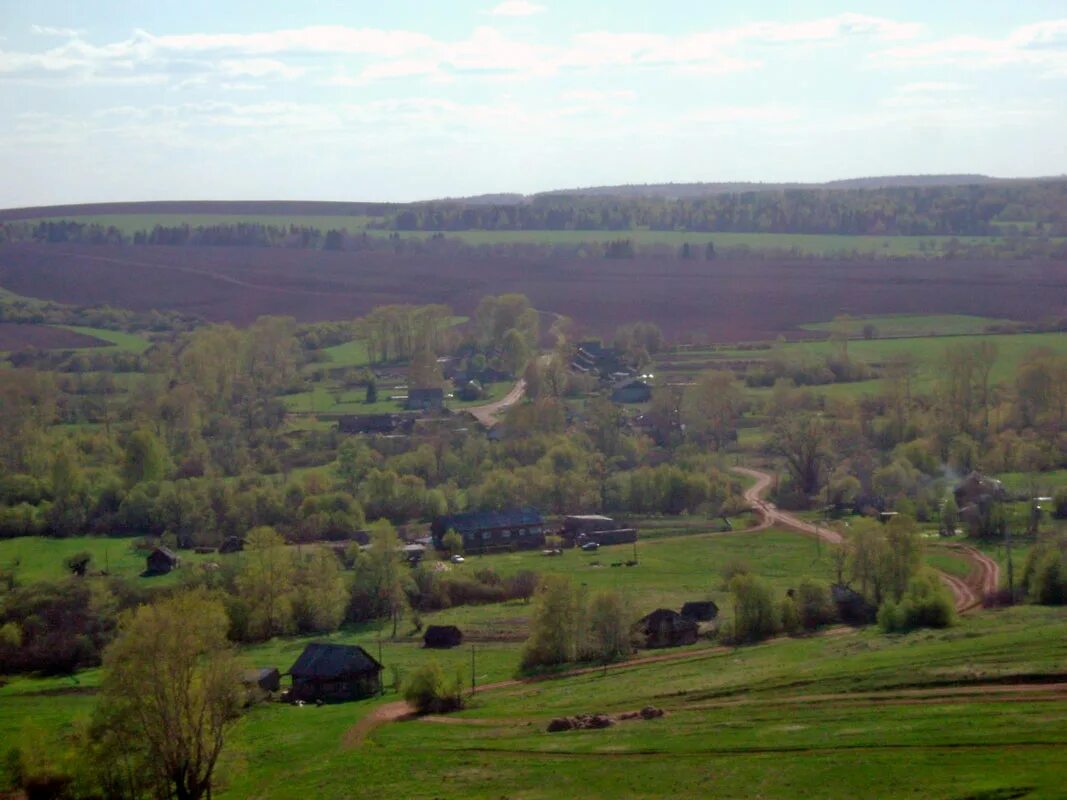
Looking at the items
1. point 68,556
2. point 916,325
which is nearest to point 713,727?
point 68,556

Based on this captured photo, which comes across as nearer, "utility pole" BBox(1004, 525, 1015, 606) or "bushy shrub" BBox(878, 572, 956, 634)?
"bushy shrub" BBox(878, 572, 956, 634)

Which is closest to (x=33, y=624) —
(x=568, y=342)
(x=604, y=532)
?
(x=604, y=532)

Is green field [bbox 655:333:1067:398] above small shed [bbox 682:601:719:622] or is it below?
above

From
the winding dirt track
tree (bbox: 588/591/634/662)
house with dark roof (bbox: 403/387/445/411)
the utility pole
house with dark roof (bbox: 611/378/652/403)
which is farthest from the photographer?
house with dark roof (bbox: 611/378/652/403)

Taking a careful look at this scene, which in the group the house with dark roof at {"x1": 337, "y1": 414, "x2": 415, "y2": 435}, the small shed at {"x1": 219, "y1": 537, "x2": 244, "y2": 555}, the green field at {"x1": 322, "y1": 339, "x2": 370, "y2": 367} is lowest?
the small shed at {"x1": 219, "y1": 537, "x2": 244, "y2": 555}

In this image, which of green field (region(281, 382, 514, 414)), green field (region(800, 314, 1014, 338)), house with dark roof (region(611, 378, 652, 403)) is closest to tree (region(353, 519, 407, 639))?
green field (region(281, 382, 514, 414))

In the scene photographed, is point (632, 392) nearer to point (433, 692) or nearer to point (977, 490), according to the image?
point (977, 490)

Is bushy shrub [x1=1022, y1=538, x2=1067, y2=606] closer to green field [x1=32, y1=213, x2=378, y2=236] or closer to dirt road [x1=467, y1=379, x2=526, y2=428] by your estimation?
dirt road [x1=467, y1=379, x2=526, y2=428]

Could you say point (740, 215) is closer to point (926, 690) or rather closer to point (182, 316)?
point (182, 316)
